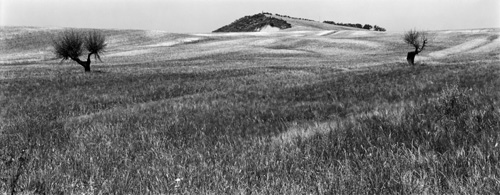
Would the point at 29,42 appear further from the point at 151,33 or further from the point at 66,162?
the point at 66,162

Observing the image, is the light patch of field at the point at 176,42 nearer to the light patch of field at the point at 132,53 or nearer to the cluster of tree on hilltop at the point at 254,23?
the light patch of field at the point at 132,53

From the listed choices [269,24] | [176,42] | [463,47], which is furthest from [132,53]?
[269,24]

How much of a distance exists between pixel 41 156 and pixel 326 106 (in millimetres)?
5333

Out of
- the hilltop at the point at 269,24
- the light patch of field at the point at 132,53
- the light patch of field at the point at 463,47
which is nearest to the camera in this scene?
the light patch of field at the point at 463,47

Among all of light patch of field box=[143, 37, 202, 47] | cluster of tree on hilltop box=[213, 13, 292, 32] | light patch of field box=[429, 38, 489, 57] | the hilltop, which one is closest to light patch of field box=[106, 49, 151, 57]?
light patch of field box=[143, 37, 202, 47]

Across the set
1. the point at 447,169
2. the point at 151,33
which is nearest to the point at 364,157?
the point at 447,169

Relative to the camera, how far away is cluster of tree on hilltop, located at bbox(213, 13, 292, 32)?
6175 inches

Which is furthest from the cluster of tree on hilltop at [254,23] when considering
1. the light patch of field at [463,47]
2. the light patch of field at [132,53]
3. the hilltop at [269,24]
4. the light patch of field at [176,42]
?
the light patch of field at [132,53]

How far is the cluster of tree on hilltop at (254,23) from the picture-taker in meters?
157

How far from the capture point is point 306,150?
169 inches

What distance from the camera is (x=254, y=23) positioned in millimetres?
166250

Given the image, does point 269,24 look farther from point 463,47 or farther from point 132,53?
point 463,47

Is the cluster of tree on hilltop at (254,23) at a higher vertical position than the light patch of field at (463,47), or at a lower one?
higher

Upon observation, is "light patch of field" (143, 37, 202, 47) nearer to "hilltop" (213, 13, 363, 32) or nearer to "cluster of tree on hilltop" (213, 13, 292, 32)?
"hilltop" (213, 13, 363, 32)
